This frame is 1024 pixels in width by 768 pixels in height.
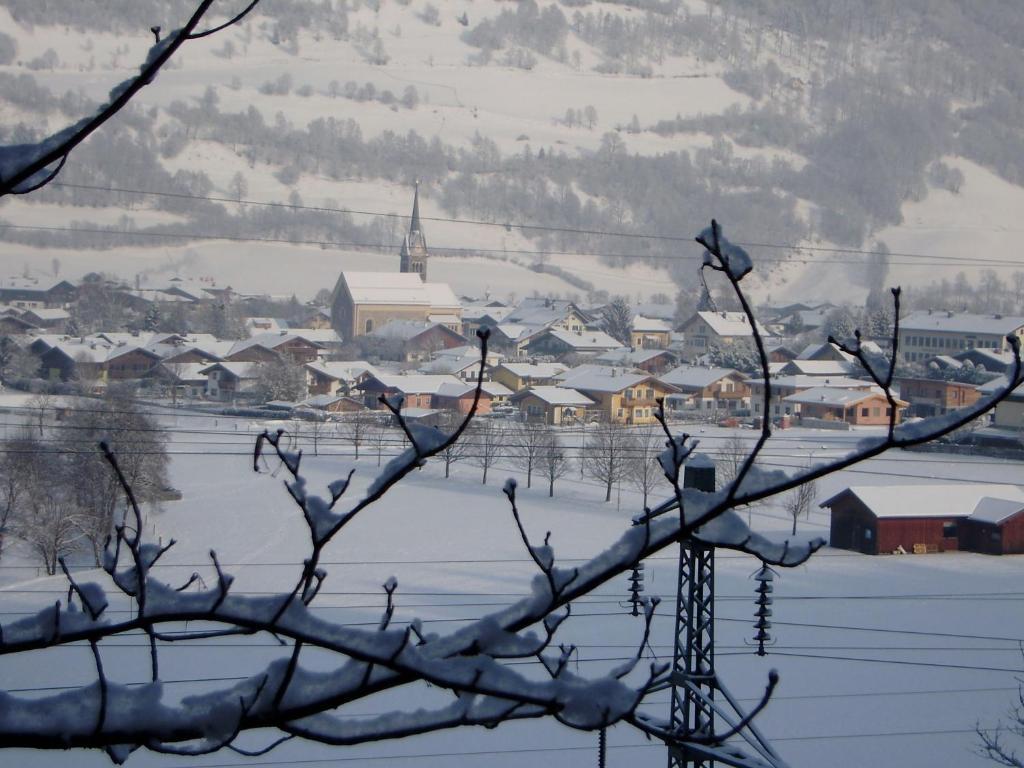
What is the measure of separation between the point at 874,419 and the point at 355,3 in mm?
49518

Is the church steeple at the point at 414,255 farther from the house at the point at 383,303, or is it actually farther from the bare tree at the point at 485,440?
the bare tree at the point at 485,440

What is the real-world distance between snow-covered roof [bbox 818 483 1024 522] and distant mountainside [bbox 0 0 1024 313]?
1299 cm

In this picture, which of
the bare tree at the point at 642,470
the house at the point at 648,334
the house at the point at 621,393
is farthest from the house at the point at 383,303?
the bare tree at the point at 642,470

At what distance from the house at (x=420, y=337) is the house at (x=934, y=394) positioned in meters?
6.35

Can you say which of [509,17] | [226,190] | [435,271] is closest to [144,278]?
[435,271]

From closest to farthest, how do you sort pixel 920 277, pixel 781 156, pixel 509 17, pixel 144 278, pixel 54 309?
1. pixel 54 309
2. pixel 144 278
3. pixel 920 277
4. pixel 781 156
5. pixel 509 17

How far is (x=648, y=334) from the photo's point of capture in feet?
55.0

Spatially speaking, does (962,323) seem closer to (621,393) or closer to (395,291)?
(621,393)

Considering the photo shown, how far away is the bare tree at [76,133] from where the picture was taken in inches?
17.8

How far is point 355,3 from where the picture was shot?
2143 inches

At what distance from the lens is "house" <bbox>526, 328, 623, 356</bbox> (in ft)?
Result: 49.1

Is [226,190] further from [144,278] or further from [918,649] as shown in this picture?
[918,649]

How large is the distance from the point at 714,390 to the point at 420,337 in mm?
5347

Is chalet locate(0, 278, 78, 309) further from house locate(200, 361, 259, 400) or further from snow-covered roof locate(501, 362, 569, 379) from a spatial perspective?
snow-covered roof locate(501, 362, 569, 379)
